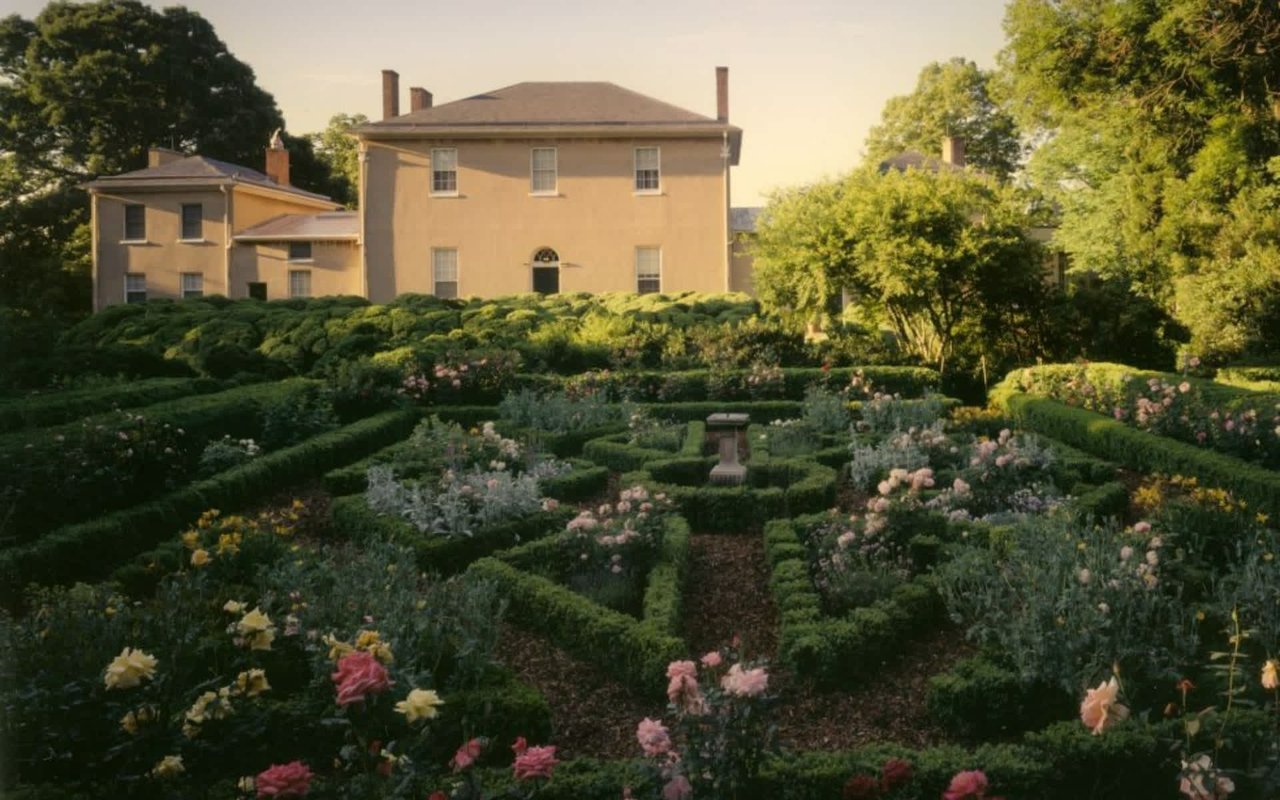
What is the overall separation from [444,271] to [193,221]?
834 centimetres

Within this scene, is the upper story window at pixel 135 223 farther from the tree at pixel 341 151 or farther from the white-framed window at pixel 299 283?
the tree at pixel 341 151

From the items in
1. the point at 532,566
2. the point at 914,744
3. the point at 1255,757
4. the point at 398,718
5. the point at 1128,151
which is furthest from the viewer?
the point at 1128,151

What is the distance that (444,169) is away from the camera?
26484 millimetres

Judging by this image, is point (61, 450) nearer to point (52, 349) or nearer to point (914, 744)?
point (914, 744)

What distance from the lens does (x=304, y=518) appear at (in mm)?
8945

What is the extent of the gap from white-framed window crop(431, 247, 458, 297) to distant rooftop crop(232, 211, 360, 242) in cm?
257

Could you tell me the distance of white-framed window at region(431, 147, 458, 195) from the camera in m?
26.4

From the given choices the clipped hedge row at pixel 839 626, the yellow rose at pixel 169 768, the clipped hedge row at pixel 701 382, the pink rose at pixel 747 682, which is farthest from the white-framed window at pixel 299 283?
the pink rose at pixel 747 682

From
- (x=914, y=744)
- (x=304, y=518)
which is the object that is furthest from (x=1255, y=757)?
(x=304, y=518)

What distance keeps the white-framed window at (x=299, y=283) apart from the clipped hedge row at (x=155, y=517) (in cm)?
1783

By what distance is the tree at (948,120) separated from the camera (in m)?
30.2

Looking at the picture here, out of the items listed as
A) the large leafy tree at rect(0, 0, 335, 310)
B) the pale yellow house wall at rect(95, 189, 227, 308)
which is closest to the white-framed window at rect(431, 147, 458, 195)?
the large leafy tree at rect(0, 0, 335, 310)

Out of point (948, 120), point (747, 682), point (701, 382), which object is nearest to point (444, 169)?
point (701, 382)

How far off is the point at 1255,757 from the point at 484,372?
12.0 meters
